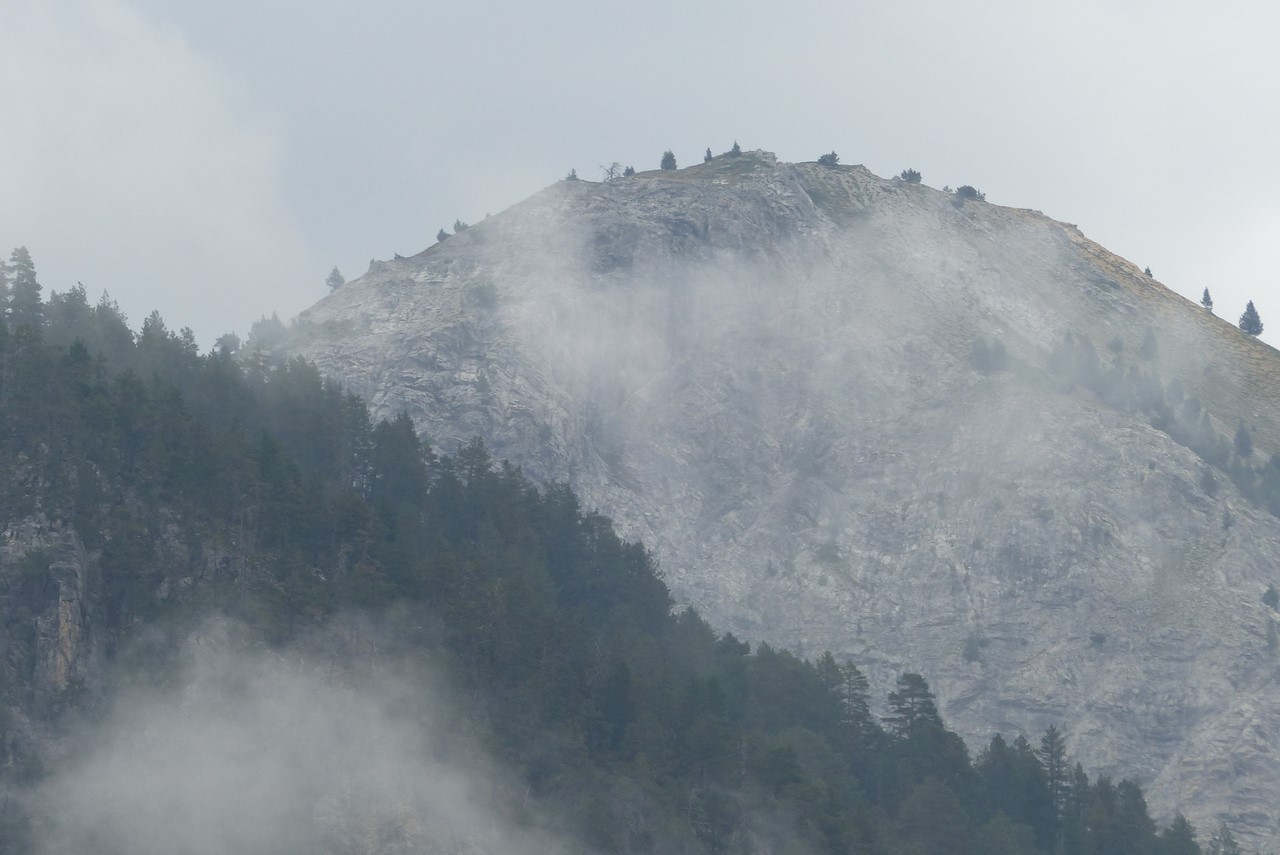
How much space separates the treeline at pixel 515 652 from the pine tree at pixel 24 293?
2.26 feet

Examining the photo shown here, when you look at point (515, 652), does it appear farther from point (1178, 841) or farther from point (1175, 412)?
point (1175, 412)

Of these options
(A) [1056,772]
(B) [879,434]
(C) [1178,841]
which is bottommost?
(C) [1178,841]

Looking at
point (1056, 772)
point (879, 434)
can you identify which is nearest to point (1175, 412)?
point (879, 434)

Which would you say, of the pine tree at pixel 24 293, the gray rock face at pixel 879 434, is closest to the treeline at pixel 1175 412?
the gray rock face at pixel 879 434

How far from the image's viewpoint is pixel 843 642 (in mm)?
128500

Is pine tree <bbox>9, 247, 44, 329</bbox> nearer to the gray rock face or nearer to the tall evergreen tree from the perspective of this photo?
the gray rock face

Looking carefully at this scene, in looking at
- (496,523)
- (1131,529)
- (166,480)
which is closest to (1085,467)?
(1131,529)

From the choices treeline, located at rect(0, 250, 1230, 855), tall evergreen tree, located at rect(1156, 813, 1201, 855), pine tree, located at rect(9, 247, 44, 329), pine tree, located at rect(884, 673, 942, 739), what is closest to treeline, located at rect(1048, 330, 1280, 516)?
pine tree, located at rect(884, 673, 942, 739)

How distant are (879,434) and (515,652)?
65002 millimetres

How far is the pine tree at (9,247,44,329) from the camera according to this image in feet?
354

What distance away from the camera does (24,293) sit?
109250mm

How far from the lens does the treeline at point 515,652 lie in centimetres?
8788

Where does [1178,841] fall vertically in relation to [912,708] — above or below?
below

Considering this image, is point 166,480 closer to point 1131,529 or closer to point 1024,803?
point 1024,803
